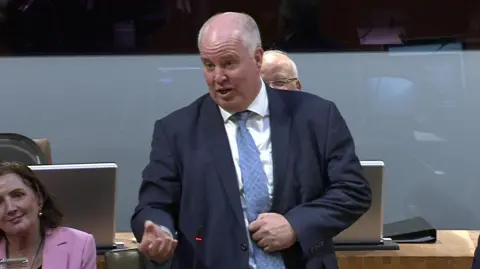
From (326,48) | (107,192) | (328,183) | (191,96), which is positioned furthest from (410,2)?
(328,183)

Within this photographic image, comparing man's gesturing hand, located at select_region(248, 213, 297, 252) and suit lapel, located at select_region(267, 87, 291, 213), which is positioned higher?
suit lapel, located at select_region(267, 87, 291, 213)

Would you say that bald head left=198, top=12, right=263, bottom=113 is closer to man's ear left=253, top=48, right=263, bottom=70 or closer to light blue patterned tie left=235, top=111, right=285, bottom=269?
man's ear left=253, top=48, right=263, bottom=70

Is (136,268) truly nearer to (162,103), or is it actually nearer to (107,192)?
(107,192)

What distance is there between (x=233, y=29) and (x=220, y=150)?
0.26 meters

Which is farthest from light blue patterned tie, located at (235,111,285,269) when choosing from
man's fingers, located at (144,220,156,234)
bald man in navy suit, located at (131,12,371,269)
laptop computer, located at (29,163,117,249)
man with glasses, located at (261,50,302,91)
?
man with glasses, located at (261,50,302,91)

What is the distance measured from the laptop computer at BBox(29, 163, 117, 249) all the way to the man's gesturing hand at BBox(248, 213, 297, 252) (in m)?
0.87

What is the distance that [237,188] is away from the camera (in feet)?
5.73

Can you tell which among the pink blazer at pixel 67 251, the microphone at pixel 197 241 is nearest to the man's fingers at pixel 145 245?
the microphone at pixel 197 241

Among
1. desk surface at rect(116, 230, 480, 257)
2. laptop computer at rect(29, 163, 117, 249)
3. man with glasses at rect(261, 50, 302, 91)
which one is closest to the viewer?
laptop computer at rect(29, 163, 117, 249)

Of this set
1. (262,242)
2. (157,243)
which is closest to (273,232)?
(262,242)

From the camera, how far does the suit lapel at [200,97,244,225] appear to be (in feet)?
5.71

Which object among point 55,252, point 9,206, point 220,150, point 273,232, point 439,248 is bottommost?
point 439,248

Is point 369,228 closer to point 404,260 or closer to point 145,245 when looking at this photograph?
point 404,260

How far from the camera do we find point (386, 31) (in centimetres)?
415
